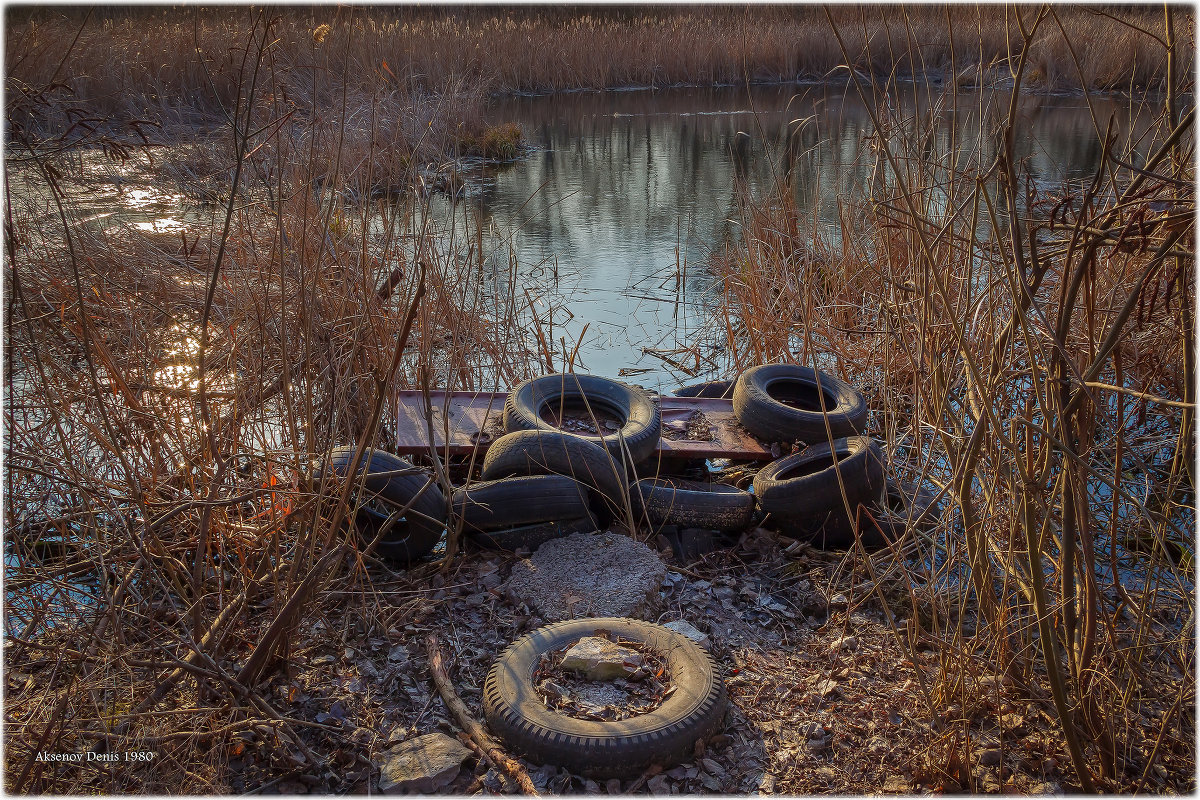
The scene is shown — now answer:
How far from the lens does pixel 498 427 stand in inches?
183

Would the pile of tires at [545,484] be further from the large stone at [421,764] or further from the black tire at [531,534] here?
the large stone at [421,764]

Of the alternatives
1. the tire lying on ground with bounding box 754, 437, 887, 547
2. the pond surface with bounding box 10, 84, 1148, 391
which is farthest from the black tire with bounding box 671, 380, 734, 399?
the tire lying on ground with bounding box 754, 437, 887, 547

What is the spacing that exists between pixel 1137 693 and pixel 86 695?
10.4ft

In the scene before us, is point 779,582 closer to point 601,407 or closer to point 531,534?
point 531,534

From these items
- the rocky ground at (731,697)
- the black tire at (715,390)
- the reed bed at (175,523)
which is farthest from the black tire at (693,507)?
the black tire at (715,390)

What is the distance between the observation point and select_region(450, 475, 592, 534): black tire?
3729 mm

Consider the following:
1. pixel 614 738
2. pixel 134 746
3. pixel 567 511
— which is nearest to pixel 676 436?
pixel 567 511

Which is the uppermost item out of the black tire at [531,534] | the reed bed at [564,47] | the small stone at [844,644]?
the reed bed at [564,47]

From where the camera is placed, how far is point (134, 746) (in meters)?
2.37

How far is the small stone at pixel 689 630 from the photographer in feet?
10.6

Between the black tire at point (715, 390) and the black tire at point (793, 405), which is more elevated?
the black tire at point (793, 405)

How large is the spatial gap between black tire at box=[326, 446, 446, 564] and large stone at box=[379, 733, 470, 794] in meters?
1.08

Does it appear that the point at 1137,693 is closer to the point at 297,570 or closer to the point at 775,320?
the point at 297,570

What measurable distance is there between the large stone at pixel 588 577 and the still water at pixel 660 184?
77.7 inches
